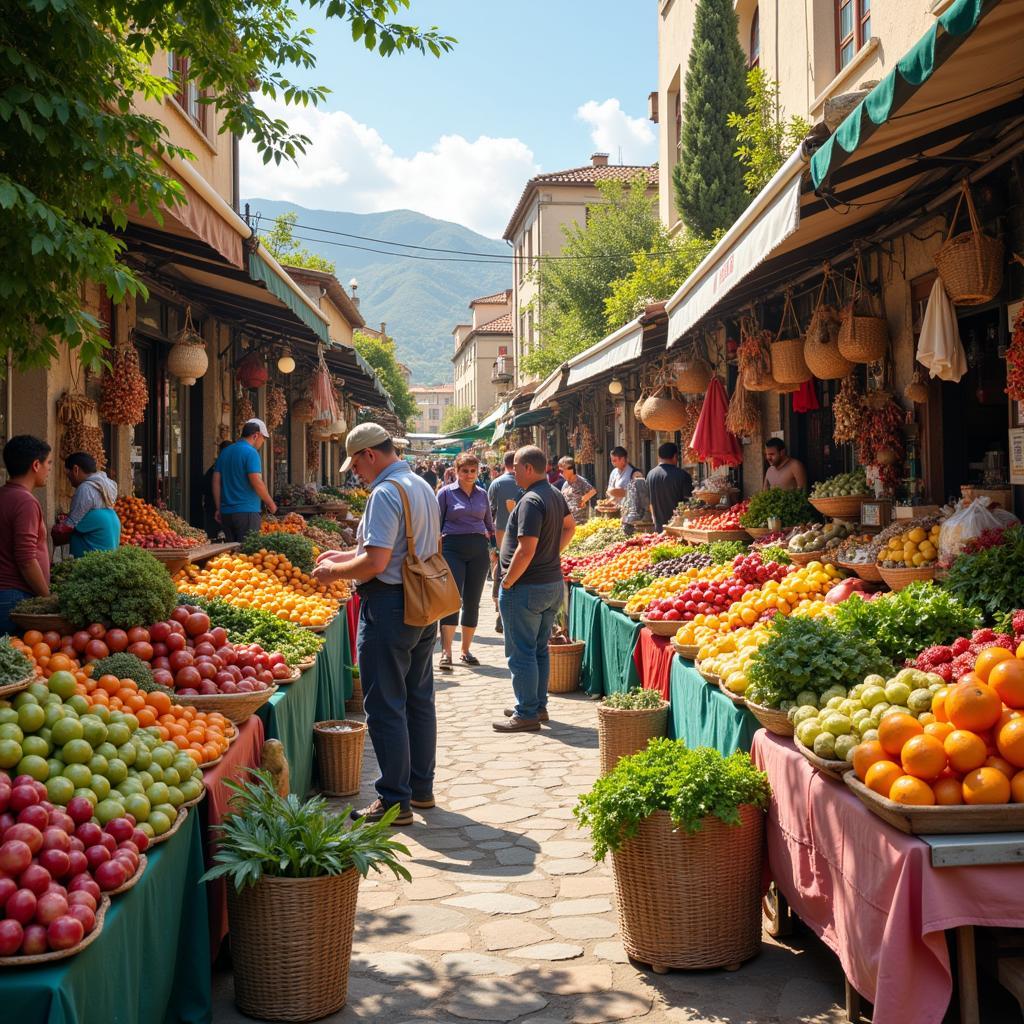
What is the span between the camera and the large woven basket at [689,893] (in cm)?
410

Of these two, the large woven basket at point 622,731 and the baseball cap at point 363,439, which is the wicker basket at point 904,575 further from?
the baseball cap at point 363,439

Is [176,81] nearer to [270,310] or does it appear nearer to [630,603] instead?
[630,603]

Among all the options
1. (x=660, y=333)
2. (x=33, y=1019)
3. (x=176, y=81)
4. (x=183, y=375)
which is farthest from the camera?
(x=660, y=333)

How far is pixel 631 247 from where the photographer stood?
27922 millimetres

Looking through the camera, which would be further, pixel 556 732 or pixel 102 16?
pixel 556 732

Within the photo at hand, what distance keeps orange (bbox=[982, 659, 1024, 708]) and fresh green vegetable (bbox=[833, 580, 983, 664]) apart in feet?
3.69

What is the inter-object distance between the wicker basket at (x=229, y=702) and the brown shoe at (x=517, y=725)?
137 inches

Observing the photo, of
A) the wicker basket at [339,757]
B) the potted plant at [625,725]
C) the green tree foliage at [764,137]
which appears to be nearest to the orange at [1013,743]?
the potted plant at [625,725]

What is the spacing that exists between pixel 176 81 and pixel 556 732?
5.46 meters

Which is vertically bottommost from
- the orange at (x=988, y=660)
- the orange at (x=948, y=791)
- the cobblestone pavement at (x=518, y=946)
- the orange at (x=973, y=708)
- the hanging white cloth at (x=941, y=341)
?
the cobblestone pavement at (x=518, y=946)

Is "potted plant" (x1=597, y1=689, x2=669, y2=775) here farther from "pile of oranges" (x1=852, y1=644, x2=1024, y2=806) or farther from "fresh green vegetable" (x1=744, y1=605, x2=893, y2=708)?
"pile of oranges" (x1=852, y1=644, x2=1024, y2=806)

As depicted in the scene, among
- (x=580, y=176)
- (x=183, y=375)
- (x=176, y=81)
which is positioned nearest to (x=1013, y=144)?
(x=176, y=81)

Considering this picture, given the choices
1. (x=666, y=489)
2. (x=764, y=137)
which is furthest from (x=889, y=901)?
(x=764, y=137)

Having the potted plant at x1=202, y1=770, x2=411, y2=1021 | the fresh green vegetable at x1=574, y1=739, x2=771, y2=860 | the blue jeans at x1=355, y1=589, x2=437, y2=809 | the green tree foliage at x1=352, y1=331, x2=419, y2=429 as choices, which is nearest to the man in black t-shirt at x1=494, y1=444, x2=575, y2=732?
the blue jeans at x1=355, y1=589, x2=437, y2=809
